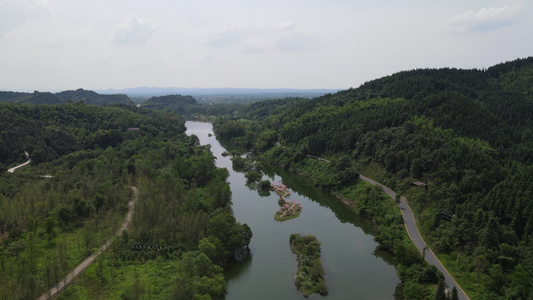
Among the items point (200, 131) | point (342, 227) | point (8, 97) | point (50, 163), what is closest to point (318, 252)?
point (342, 227)

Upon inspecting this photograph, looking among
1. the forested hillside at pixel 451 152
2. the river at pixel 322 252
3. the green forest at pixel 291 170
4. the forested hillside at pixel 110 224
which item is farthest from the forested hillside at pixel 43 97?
the river at pixel 322 252

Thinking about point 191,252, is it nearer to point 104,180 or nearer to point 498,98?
point 104,180

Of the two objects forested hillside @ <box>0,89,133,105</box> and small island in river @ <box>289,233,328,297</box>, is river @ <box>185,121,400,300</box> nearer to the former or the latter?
small island in river @ <box>289,233,328,297</box>

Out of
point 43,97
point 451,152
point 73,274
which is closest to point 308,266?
point 73,274

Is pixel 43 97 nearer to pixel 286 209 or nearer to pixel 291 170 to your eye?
pixel 291 170

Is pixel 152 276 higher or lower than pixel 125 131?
lower

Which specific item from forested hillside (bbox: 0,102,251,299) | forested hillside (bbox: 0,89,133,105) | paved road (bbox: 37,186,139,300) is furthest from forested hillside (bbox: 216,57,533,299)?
forested hillside (bbox: 0,89,133,105)
